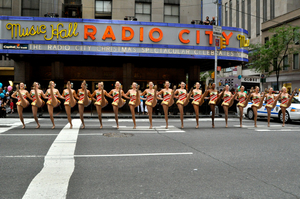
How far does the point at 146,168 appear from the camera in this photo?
5.75 meters

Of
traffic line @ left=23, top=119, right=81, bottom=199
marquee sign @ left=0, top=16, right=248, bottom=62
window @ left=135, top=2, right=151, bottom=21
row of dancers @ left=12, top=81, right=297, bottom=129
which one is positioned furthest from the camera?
window @ left=135, top=2, right=151, bottom=21

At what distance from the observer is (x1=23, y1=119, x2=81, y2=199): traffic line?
4268 mm

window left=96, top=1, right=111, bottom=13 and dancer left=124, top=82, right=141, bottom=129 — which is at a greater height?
window left=96, top=1, right=111, bottom=13

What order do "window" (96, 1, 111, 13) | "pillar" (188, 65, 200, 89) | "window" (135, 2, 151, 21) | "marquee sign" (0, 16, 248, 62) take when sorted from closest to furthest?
1. "marquee sign" (0, 16, 248, 62)
2. "pillar" (188, 65, 200, 89)
3. "window" (96, 1, 111, 13)
4. "window" (135, 2, 151, 21)

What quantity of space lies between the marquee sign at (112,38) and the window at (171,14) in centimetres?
457

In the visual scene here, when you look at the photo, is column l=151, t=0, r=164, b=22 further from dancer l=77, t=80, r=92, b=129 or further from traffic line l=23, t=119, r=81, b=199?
traffic line l=23, t=119, r=81, b=199

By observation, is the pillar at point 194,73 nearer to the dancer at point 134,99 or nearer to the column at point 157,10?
the column at point 157,10

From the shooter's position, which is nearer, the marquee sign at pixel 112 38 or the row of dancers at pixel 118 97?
the row of dancers at pixel 118 97

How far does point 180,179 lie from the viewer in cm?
506

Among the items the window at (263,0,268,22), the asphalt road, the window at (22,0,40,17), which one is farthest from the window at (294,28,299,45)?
the asphalt road

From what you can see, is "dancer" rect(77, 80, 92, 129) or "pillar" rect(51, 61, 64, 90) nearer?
"dancer" rect(77, 80, 92, 129)

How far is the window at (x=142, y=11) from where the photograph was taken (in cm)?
2647

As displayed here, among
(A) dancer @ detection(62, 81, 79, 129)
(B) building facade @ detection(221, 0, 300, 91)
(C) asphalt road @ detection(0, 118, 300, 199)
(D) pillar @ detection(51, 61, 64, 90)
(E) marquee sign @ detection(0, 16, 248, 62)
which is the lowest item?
(C) asphalt road @ detection(0, 118, 300, 199)

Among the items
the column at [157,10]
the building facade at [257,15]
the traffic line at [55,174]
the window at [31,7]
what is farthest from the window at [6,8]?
the building facade at [257,15]
